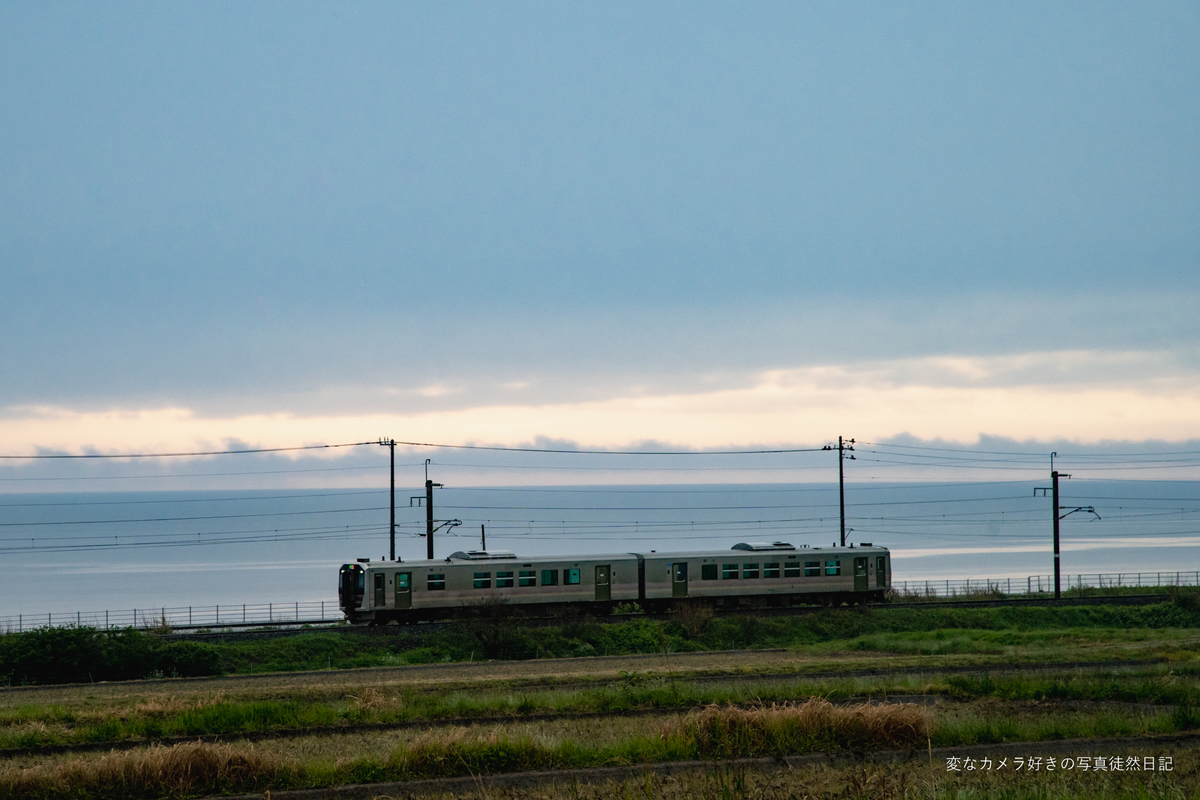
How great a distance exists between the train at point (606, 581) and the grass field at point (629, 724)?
9.99 metres

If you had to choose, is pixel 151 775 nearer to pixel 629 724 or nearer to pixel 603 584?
pixel 629 724

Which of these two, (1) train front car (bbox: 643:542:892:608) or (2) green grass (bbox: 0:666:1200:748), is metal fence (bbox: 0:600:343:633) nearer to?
(1) train front car (bbox: 643:542:892:608)

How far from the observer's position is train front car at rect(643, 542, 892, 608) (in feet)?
146

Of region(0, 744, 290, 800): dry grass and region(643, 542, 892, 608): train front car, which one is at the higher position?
region(0, 744, 290, 800): dry grass

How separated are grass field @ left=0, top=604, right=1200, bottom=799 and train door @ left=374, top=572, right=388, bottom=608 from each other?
9.84 meters

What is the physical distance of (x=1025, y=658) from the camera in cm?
2756

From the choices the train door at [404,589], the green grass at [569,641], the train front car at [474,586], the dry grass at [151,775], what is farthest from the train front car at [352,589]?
the dry grass at [151,775]

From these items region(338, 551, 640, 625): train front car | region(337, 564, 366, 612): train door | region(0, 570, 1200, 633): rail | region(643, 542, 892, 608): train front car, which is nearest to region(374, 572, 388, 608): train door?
region(338, 551, 640, 625): train front car

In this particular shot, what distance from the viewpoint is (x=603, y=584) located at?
43594 millimetres

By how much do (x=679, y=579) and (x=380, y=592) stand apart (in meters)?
12.9

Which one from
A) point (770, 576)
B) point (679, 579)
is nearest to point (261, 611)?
point (679, 579)

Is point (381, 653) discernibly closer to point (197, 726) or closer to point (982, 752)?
point (197, 726)

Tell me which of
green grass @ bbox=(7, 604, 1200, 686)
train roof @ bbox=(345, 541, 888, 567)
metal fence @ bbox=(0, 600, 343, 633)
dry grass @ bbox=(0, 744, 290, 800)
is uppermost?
dry grass @ bbox=(0, 744, 290, 800)

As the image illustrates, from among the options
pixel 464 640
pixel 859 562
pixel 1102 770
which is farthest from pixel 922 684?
pixel 859 562
